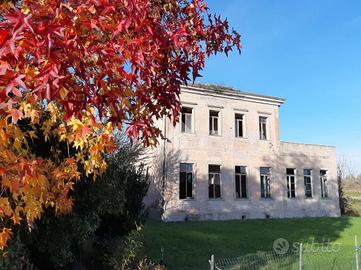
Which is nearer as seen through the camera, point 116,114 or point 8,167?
point 116,114

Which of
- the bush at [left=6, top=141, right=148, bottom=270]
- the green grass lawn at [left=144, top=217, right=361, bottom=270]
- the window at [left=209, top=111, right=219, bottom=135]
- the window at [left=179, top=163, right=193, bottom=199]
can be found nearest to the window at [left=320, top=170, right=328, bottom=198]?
the green grass lawn at [left=144, top=217, right=361, bottom=270]

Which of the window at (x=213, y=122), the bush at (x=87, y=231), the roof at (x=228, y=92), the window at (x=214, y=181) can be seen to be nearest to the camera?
the bush at (x=87, y=231)

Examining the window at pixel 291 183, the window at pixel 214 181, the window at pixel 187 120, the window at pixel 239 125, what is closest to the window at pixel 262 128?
the window at pixel 239 125

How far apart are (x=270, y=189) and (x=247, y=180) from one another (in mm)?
2240

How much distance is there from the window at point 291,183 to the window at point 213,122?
7325mm

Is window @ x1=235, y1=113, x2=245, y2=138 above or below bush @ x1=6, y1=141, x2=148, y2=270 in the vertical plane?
above

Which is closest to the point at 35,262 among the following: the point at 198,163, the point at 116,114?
the point at 116,114

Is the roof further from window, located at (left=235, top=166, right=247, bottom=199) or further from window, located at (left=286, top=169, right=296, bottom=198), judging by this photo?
window, located at (left=286, top=169, right=296, bottom=198)

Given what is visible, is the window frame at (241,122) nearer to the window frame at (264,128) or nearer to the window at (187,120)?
the window frame at (264,128)

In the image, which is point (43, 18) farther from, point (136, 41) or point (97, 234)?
point (97, 234)

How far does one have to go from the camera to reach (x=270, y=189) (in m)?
28.8

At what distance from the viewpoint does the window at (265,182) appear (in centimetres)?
2853

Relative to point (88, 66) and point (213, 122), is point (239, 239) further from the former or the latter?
point (88, 66)

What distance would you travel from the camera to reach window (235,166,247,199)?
89.9ft
